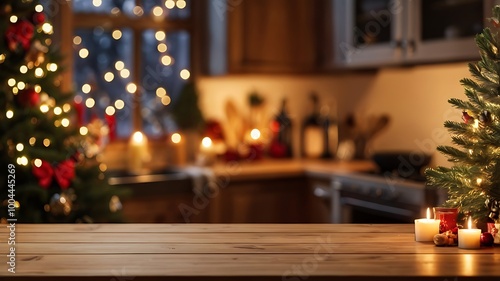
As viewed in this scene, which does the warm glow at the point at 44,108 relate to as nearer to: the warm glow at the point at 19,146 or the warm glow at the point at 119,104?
the warm glow at the point at 19,146

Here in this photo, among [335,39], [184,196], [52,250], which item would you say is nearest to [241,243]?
[52,250]

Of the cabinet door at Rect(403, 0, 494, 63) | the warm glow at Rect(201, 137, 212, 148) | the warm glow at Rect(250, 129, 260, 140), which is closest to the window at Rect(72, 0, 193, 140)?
the warm glow at Rect(201, 137, 212, 148)

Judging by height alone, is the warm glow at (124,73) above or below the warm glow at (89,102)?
above

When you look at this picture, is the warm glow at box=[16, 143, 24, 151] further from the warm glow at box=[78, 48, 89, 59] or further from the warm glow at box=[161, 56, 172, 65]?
the warm glow at box=[161, 56, 172, 65]

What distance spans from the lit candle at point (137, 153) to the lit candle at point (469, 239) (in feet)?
9.78

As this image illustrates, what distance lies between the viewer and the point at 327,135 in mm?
5328

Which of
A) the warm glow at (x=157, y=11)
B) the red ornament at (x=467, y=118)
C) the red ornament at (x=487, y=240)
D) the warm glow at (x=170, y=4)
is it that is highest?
the warm glow at (x=170, y=4)

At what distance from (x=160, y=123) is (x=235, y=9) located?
88 cm

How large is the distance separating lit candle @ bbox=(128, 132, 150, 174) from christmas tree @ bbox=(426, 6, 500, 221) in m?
A: 2.89

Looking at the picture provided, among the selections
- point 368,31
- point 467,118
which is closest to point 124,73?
point 368,31

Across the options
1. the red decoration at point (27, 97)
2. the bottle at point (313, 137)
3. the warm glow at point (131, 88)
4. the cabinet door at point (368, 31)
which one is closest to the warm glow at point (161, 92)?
the warm glow at point (131, 88)

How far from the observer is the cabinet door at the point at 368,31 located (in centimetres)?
446

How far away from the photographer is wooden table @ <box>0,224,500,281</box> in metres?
1.67

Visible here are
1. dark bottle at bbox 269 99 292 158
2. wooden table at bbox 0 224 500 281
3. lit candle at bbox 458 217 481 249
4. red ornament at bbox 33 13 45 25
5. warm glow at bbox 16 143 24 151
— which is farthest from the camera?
dark bottle at bbox 269 99 292 158
